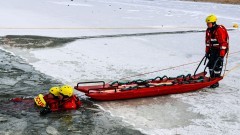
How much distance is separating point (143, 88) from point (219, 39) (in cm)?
221

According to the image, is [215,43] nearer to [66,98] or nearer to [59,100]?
[66,98]

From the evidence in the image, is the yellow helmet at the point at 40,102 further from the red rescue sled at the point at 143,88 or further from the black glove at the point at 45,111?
the red rescue sled at the point at 143,88

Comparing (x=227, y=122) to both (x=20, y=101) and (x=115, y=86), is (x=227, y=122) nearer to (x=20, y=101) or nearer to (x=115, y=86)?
(x=115, y=86)

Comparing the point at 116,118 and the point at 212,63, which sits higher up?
the point at 212,63

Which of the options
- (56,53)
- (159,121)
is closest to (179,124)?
(159,121)

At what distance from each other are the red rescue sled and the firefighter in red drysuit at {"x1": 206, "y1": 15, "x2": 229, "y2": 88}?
338 millimetres

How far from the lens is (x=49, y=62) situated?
9.72 metres

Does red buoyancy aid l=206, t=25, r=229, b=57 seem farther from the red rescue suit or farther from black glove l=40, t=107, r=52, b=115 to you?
black glove l=40, t=107, r=52, b=115

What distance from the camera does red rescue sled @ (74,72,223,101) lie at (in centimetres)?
683

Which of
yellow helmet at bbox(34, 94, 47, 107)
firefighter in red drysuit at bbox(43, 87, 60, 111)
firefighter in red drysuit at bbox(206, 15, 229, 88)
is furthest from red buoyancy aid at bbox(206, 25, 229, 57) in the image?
yellow helmet at bbox(34, 94, 47, 107)

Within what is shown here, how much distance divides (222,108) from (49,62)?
5.00m

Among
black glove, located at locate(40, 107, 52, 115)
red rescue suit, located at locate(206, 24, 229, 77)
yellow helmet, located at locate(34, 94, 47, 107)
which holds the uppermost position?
red rescue suit, located at locate(206, 24, 229, 77)

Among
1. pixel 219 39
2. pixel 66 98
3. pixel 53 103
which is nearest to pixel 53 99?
pixel 53 103

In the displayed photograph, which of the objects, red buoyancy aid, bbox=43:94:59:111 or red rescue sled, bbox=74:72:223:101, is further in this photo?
red rescue sled, bbox=74:72:223:101
